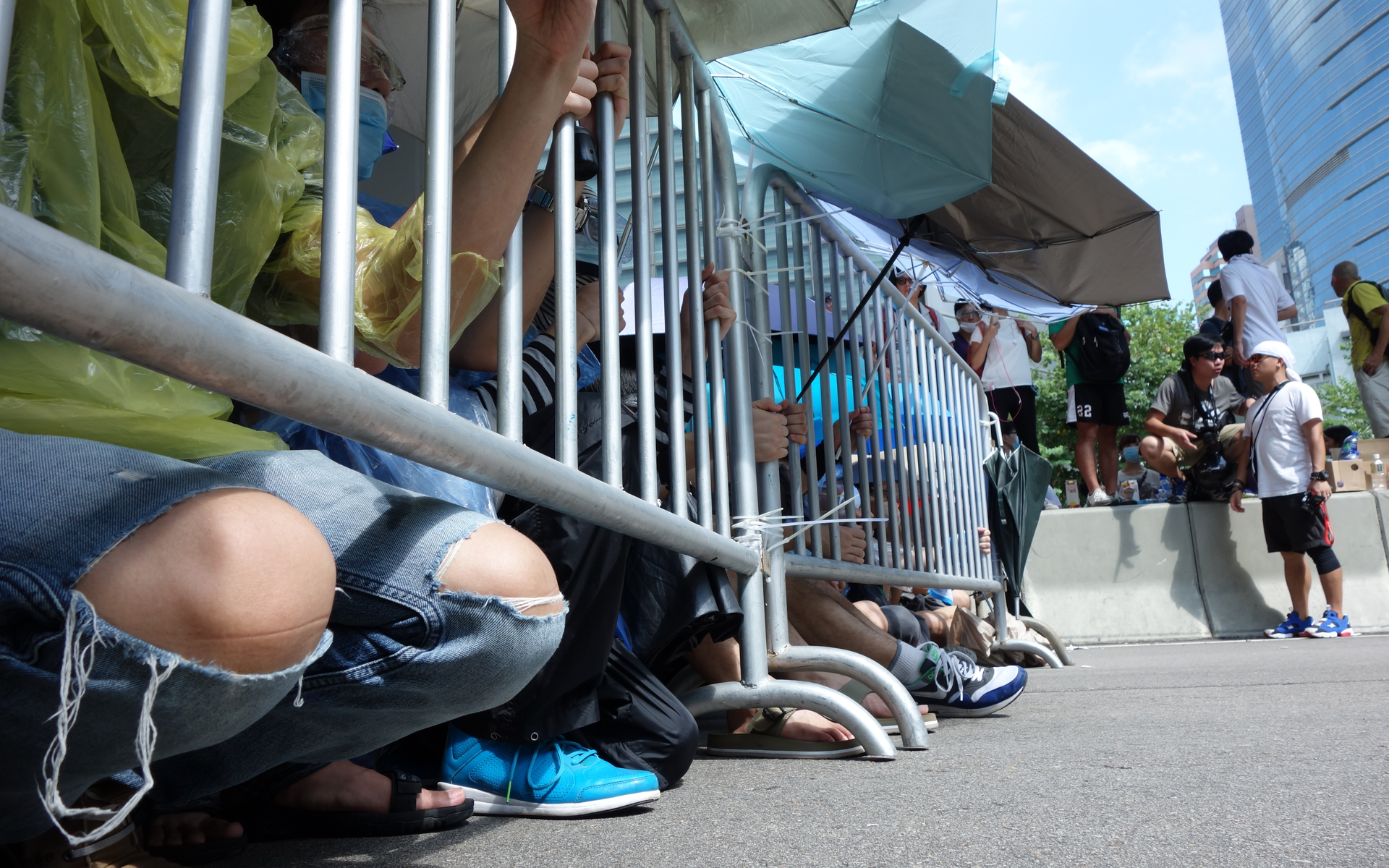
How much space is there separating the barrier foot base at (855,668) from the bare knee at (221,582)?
5.73 ft

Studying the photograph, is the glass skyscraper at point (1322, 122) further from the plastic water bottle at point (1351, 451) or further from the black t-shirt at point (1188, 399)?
the black t-shirt at point (1188, 399)

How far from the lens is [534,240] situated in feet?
5.81

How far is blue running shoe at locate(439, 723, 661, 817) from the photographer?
1648 millimetres

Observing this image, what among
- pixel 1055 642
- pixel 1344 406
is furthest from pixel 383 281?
pixel 1344 406

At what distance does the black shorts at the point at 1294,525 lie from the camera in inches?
258

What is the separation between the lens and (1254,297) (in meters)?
7.68

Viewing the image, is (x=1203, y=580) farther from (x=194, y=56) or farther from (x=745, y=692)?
(x=194, y=56)

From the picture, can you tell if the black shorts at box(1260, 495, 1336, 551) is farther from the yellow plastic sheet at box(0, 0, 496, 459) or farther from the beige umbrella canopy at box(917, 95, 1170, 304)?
the yellow plastic sheet at box(0, 0, 496, 459)

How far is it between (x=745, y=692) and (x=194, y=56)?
1791 millimetres

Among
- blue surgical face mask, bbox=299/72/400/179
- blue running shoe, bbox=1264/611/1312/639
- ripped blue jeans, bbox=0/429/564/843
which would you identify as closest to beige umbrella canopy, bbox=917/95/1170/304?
blue surgical face mask, bbox=299/72/400/179

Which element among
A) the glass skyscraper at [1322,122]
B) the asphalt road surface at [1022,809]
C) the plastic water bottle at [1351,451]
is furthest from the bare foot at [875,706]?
the glass skyscraper at [1322,122]

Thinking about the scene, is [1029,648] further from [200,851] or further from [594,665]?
[200,851]

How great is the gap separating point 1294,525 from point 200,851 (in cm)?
705

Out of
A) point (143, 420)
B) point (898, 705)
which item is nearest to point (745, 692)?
point (898, 705)
